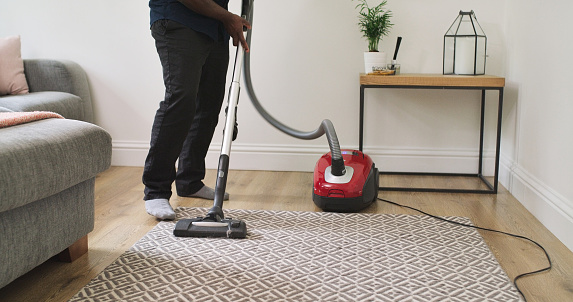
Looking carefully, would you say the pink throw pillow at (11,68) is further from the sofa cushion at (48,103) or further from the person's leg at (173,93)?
the person's leg at (173,93)

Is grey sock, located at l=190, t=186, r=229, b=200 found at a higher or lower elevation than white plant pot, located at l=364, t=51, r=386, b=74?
lower

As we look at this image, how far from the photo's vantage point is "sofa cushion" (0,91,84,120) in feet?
7.71

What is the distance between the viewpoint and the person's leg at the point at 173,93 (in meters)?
1.92

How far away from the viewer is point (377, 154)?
276 centimetres

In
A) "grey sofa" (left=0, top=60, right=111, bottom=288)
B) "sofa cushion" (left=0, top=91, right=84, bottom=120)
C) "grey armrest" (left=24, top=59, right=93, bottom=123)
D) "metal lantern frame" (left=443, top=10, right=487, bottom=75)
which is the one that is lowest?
"grey sofa" (left=0, top=60, right=111, bottom=288)

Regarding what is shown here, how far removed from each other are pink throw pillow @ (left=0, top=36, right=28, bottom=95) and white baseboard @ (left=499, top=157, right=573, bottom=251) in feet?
7.11

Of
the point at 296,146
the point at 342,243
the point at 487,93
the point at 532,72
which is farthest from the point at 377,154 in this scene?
the point at 342,243

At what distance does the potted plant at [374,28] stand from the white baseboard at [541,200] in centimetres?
70

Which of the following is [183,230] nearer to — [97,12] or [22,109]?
[22,109]

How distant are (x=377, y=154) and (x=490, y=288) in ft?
4.52

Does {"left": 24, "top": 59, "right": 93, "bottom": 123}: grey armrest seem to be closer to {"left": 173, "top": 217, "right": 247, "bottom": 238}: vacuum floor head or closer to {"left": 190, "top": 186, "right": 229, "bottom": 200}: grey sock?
{"left": 190, "top": 186, "right": 229, "bottom": 200}: grey sock

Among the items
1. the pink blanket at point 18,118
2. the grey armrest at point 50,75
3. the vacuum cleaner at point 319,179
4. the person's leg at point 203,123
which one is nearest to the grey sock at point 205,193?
the person's leg at point 203,123

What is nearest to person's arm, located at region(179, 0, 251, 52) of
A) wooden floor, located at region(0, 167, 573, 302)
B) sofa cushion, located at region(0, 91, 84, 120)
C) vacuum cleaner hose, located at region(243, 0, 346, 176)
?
vacuum cleaner hose, located at region(243, 0, 346, 176)

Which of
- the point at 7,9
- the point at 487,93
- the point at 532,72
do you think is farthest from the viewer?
the point at 7,9
